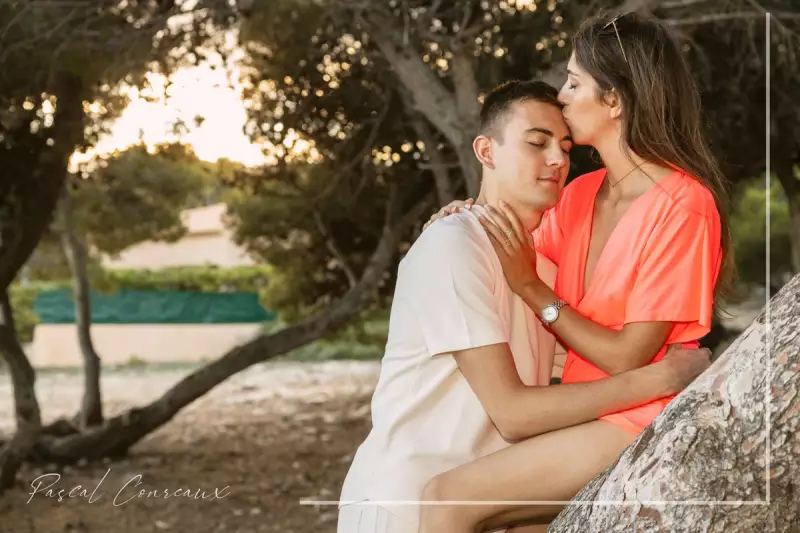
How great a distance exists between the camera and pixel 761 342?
0.95 meters

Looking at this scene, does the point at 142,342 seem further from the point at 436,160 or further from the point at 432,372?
the point at 432,372

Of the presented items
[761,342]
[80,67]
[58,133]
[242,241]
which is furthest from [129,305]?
[761,342]

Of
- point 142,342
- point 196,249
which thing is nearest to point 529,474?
point 196,249

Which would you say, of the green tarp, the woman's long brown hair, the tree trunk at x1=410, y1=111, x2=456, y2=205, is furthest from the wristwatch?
the green tarp

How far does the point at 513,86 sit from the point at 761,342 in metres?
0.62

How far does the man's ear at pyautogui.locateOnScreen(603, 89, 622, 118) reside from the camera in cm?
134

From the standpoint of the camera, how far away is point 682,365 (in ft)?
3.92

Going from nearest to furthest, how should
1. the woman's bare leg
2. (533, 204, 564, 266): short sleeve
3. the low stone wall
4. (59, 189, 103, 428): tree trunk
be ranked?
1. the woman's bare leg
2. (533, 204, 564, 266): short sleeve
3. (59, 189, 103, 428): tree trunk
4. the low stone wall

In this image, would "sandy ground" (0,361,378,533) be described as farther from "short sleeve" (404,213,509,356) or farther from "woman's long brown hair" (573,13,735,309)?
"woman's long brown hair" (573,13,735,309)

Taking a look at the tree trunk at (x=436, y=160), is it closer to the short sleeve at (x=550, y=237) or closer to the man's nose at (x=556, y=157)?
the short sleeve at (x=550, y=237)

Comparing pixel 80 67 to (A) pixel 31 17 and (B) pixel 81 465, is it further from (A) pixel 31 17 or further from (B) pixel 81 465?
(B) pixel 81 465

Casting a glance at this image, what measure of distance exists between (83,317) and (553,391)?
17.5ft

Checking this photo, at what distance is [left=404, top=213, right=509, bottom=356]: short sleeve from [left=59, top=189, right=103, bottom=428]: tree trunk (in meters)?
5.06

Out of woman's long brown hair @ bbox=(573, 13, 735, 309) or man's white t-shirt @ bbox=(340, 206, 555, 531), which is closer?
man's white t-shirt @ bbox=(340, 206, 555, 531)
